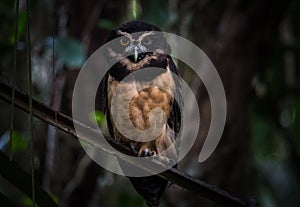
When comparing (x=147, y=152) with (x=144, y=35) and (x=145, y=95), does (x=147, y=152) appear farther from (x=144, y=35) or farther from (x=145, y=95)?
(x=144, y=35)

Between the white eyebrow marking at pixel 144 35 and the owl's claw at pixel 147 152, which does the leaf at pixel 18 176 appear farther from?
the white eyebrow marking at pixel 144 35

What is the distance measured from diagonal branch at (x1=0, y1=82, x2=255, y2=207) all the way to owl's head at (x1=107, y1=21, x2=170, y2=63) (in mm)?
1176

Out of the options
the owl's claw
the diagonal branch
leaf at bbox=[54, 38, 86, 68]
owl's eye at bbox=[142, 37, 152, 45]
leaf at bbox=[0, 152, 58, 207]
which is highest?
the diagonal branch

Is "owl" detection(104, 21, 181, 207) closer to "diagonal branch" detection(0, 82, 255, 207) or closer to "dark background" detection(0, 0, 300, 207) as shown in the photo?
"dark background" detection(0, 0, 300, 207)

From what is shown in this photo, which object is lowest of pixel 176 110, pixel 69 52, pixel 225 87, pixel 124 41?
pixel 225 87

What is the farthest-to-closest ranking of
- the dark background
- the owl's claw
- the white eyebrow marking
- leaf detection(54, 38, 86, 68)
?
the dark background
leaf detection(54, 38, 86, 68)
the white eyebrow marking
the owl's claw

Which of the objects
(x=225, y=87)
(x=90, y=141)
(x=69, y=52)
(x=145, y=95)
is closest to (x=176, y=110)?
(x=145, y=95)

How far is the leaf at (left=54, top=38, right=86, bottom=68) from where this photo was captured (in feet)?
10.9

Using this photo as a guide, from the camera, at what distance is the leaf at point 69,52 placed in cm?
332

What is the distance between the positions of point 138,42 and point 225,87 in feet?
6.14

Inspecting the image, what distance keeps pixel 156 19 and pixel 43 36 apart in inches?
35.2

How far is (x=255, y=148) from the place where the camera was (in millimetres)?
5023

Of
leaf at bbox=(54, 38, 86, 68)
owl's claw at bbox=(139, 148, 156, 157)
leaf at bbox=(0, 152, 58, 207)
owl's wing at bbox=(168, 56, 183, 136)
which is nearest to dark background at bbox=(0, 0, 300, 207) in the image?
leaf at bbox=(54, 38, 86, 68)

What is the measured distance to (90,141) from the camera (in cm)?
147
